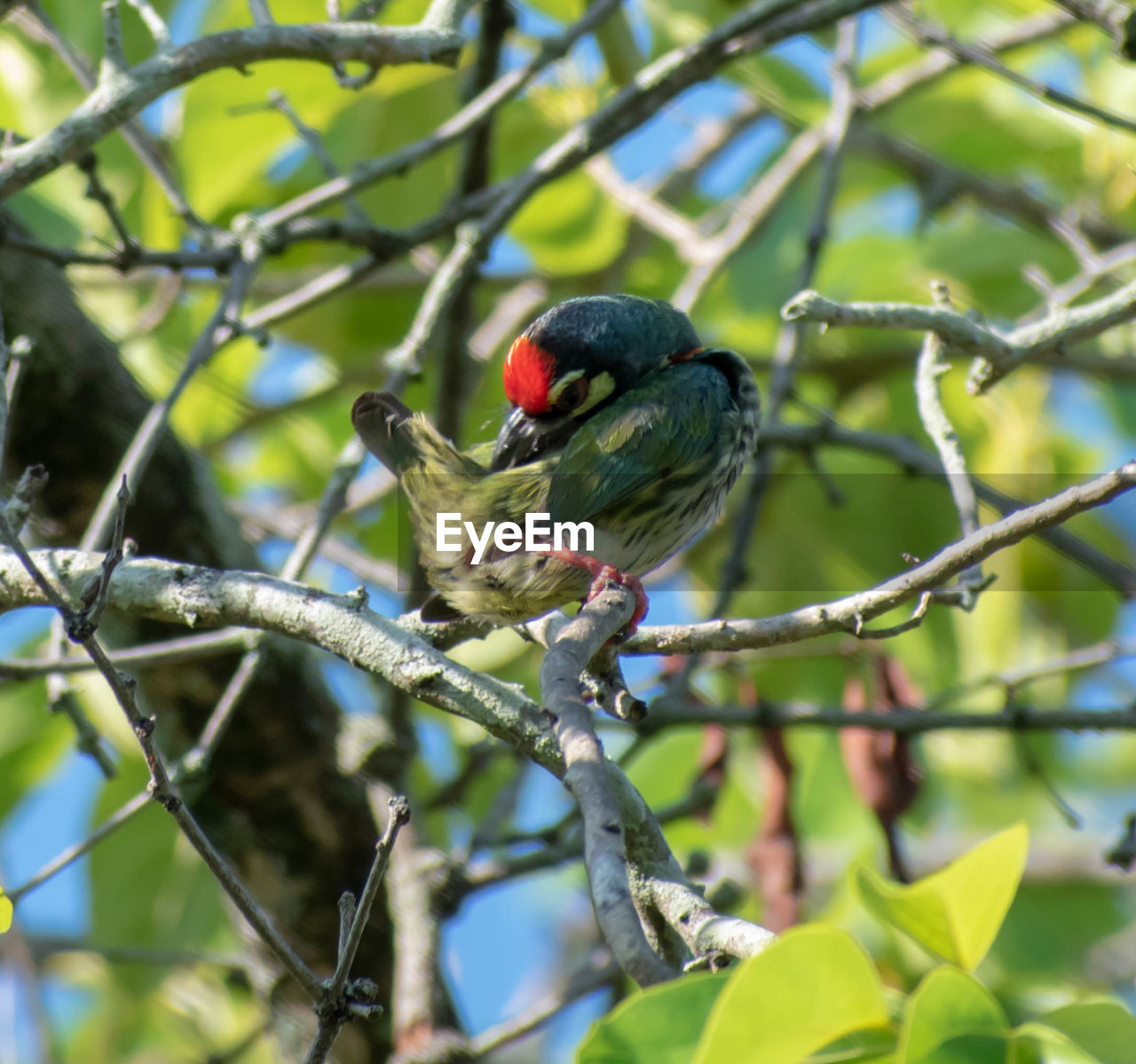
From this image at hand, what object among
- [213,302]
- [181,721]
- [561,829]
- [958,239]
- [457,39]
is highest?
[457,39]

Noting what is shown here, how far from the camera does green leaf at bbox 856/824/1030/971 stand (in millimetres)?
1636

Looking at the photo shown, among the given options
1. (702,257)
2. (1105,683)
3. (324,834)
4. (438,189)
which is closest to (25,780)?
(324,834)

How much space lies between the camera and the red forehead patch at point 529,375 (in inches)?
116

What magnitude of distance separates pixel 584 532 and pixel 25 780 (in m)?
2.45

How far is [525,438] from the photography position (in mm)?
3000

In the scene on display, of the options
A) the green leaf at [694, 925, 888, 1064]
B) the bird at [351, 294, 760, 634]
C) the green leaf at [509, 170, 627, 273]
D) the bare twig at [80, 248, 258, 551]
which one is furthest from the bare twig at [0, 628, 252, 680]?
the green leaf at [509, 170, 627, 273]

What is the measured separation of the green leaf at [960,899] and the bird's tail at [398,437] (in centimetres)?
134

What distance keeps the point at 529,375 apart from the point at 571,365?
0.42 ft

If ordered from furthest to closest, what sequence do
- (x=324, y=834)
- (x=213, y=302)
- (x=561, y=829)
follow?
(x=213, y=302) → (x=324, y=834) → (x=561, y=829)

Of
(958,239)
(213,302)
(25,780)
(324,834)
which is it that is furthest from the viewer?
(213,302)

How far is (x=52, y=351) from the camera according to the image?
12.2 ft

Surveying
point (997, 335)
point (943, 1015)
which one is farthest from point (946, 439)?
point (943, 1015)

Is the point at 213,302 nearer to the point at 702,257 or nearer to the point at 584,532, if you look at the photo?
the point at 702,257

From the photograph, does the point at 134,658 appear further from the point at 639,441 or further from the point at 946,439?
the point at 946,439
